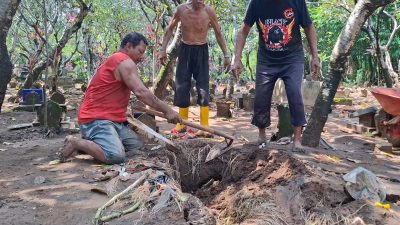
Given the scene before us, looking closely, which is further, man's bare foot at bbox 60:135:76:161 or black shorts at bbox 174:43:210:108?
black shorts at bbox 174:43:210:108

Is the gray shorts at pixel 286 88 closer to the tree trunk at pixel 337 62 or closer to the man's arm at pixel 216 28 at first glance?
the tree trunk at pixel 337 62

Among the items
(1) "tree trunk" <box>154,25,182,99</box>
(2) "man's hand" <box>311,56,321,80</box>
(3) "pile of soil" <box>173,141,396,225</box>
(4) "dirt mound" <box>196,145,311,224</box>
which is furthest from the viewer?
(1) "tree trunk" <box>154,25,182,99</box>

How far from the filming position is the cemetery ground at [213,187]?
3004 mm

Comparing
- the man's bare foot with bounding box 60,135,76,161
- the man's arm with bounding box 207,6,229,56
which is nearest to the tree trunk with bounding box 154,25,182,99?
the man's arm with bounding box 207,6,229,56

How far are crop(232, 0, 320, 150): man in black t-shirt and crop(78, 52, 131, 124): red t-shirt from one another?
153 cm

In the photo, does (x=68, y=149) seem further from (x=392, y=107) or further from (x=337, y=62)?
(x=392, y=107)

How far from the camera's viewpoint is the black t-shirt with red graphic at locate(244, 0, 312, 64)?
467 centimetres

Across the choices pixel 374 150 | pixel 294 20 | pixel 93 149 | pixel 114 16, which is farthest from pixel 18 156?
pixel 114 16

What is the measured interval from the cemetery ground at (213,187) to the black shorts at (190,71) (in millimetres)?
1017

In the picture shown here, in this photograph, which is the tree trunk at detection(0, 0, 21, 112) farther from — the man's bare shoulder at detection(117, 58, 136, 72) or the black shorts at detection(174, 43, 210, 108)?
the black shorts at detection(174, 43, 210, 108)

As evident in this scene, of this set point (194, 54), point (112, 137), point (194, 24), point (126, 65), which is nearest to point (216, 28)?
point (194, 24)

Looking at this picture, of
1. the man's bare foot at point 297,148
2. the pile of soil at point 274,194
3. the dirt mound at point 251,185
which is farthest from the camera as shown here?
the man's bare foot at point 297,148

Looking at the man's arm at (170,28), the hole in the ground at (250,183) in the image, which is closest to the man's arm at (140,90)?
the hole in the ground at (250,183)

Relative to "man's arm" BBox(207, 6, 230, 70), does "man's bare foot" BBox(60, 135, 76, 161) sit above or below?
below
